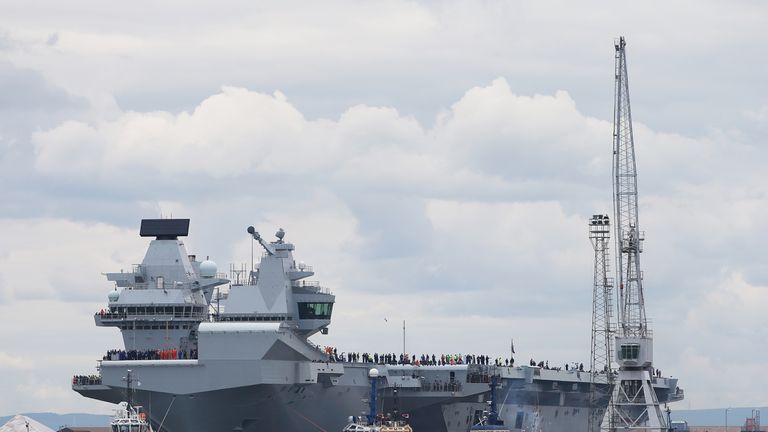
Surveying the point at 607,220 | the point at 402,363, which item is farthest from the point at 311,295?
the point at 607,220

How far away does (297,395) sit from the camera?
101 meters

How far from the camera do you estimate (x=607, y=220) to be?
117875mm

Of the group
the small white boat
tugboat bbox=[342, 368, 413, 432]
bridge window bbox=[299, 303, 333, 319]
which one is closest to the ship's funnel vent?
bridge window bbox=[299, 303, 333, 319]

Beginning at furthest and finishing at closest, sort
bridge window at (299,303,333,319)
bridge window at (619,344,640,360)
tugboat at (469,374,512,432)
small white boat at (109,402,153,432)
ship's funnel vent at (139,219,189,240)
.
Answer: ship's funnel vent at (139,219,189,240)
bridge window at (299,303,333,319)
tugboat at (469,374,512,432)
bridge window at (619,344,640,360)
small white boat at (109,402,153,432)

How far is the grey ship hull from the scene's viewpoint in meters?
96.5

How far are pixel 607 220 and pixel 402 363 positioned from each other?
18568 millimetres

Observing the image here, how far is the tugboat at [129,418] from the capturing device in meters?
91.9

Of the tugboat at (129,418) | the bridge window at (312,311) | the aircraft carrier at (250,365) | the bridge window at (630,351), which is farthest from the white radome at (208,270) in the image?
the bridge window at (630,351)

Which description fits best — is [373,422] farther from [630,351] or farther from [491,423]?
[630,351]

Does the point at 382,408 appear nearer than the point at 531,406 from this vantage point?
Yes

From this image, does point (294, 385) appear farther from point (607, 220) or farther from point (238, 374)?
point (607, 220)

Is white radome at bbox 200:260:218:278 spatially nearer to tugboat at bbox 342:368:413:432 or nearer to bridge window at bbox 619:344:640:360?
tugboat at bbox 342:368:413:432

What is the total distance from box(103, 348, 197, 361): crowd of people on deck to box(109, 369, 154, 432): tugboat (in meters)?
2.67

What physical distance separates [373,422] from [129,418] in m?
15.2
